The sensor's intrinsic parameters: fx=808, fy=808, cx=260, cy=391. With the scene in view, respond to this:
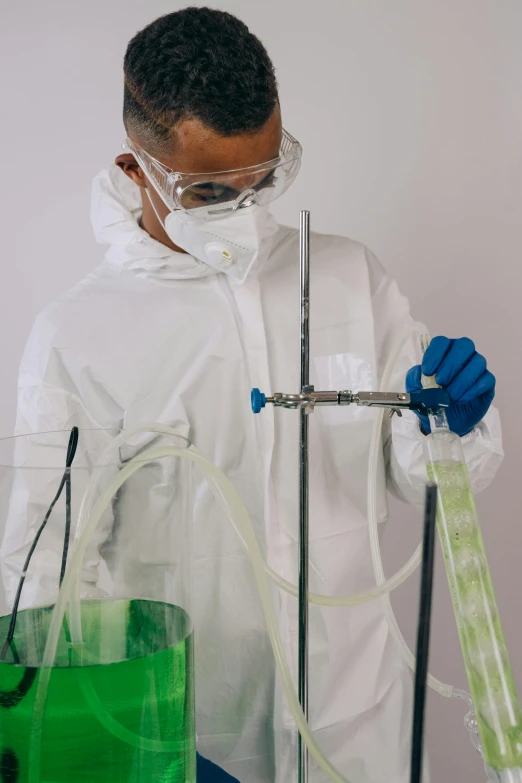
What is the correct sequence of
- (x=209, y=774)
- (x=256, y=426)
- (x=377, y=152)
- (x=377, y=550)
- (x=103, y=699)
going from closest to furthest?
(x=103, y=699)
(x=209, y=774)
(x=377, y=550)
(x=256, y=426)
(x=377, y=152)

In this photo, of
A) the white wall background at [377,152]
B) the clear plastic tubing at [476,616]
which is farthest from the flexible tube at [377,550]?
the white wall background at [377,152]

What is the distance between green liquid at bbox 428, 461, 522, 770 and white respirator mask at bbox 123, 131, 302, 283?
22.1 inches

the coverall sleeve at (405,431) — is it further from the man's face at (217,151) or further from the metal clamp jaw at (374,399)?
the man's face at (217,151)

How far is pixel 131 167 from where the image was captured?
53.6 inches

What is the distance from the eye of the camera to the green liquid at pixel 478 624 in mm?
707

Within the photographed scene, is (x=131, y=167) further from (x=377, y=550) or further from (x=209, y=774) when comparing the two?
(x=209, y=774)

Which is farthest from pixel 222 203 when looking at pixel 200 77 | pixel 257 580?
pixel 257 580

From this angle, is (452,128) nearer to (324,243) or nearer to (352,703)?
(324,243)

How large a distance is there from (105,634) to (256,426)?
61 centimetres

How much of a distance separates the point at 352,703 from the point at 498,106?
4.29ft

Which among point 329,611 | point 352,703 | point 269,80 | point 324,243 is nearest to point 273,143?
point 269,80

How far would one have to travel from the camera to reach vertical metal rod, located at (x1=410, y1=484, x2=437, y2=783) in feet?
1.77

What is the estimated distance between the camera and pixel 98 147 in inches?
Answer: 74.0

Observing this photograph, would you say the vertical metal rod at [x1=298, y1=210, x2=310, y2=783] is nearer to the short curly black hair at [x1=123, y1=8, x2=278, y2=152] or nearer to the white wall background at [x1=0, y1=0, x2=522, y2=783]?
the short curly black hair at [x1=123, y1=8, x2=278, y2=152]
